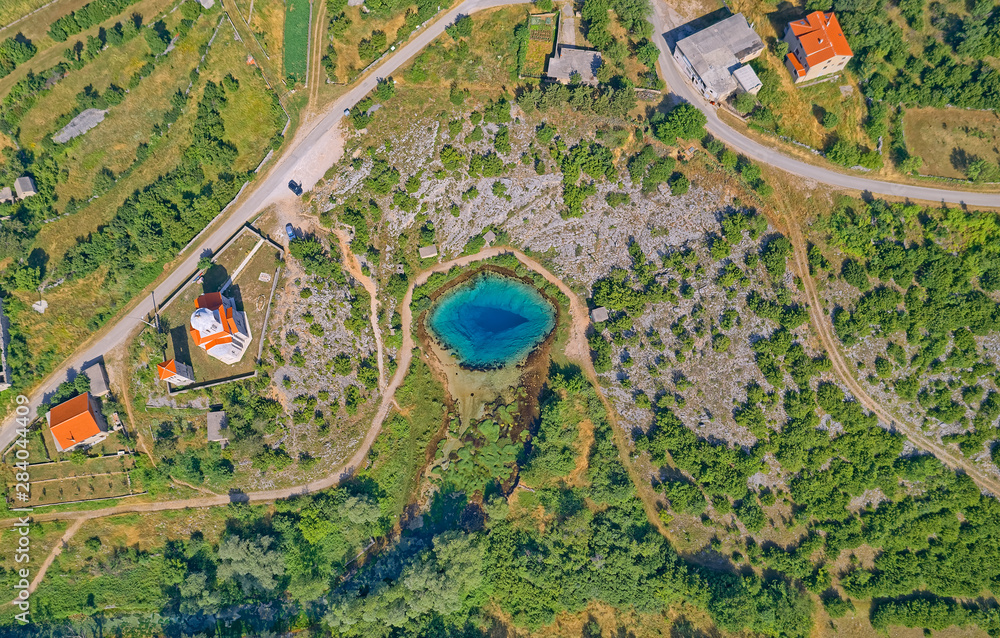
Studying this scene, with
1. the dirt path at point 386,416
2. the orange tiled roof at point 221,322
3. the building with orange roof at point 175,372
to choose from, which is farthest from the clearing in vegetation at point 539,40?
the building with orange roof at point 175,372

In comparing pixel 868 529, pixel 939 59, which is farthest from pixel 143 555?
pixel 939 59

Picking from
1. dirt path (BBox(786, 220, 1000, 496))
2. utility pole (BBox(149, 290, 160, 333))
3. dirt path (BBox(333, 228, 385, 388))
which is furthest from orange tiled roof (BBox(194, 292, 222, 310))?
dirt path (BBox(786, 220, 1000, 496))

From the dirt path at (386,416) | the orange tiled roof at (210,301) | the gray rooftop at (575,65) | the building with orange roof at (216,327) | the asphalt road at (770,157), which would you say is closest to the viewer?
the building with orange roof at (216,327)

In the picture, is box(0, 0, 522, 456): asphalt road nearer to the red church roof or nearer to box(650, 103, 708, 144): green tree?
the red church roof

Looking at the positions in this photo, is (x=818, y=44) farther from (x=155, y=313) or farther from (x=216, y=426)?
(x=155, y=313)

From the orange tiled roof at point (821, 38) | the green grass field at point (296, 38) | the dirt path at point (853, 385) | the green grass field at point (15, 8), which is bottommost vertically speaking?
the dirt path at point (853, 385)

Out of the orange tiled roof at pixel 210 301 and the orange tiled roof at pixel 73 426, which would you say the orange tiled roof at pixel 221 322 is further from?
the orange tiled roof at pixel 73 426
